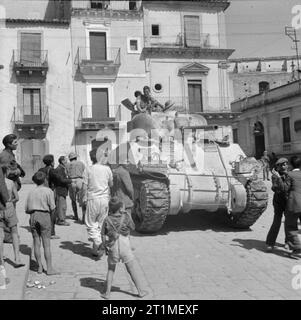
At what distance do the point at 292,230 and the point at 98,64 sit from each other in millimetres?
22618

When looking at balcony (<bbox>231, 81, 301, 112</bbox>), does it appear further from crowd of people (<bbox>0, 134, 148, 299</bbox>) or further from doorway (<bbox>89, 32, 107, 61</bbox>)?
crowd of people (<bbox>0, 134, 148, 299</bbox>)

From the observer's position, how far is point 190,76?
2897cm

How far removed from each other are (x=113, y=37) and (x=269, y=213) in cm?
1984

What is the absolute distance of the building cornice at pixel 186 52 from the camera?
92.2 feet

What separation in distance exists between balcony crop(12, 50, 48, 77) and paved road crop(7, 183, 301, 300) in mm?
19470

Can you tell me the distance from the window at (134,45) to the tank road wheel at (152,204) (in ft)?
70.9

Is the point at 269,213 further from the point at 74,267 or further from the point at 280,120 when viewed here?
the point at 280,120

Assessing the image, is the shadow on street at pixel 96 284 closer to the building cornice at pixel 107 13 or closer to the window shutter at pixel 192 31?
the building cornice at pixel 107 13

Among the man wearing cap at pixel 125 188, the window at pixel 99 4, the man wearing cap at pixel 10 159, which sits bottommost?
the man wearing cap at pixel 125 188

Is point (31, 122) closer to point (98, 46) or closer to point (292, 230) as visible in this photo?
point (98, 46)

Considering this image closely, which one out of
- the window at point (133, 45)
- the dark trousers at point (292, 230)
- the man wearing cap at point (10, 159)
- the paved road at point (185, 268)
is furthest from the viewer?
the window at point (133, 45)

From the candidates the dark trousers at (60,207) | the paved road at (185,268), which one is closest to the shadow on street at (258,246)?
the paved road at (185,268)

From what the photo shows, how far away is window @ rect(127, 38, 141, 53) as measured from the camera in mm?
28136
